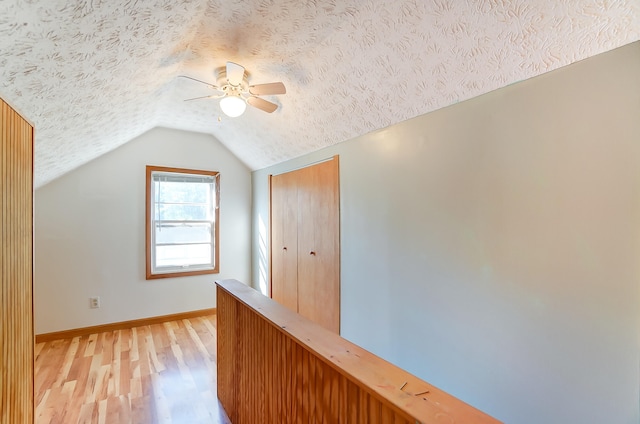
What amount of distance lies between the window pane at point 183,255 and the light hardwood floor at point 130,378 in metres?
0.85

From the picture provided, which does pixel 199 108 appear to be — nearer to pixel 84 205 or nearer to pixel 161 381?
pixel 84 205

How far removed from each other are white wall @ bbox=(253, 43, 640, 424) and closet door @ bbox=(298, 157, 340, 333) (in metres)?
0.60

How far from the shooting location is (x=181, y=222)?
396cm

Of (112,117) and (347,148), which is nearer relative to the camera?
(112,117)

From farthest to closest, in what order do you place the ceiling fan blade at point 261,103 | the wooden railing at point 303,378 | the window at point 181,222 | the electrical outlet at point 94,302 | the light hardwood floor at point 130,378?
the window at point 181,222 → the electrical outlet at point 94,302 → the ceiling fan blade at point 261,103 → the light hardwood floor at point 130,378 → the wooden railing at point 303,378

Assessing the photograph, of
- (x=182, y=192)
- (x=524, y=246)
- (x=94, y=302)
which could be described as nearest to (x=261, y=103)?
(x=524, y=246)

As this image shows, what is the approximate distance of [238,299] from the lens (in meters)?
1.73

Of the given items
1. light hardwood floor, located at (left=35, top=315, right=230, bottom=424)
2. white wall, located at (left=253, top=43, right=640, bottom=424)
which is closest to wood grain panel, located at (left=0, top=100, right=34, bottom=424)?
light hardwood floor, located at (left=35, top=315, right=230, bottom=424)

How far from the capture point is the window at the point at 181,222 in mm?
3729

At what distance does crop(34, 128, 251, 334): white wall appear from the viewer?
317 cm

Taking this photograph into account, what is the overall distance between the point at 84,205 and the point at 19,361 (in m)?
2.58

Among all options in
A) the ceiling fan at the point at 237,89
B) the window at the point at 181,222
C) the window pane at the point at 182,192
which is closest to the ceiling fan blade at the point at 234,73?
the ceiling fan at the point at 237,89

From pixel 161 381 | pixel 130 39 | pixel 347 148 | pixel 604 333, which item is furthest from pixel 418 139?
pixel 161 381

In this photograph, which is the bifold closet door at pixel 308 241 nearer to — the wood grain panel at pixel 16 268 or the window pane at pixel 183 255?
the window pane at pixel 183 255
